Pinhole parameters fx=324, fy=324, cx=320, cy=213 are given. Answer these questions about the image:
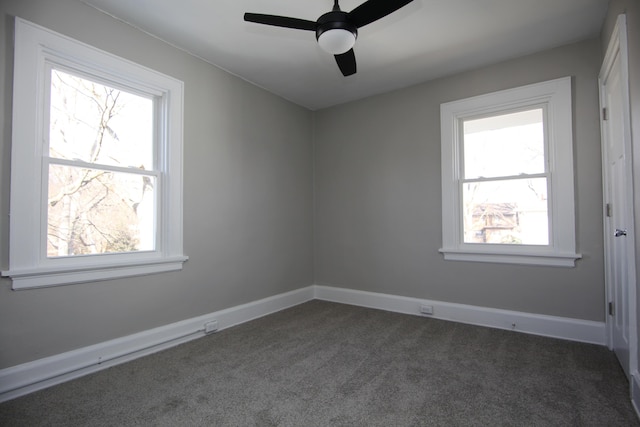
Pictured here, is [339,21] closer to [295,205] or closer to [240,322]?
[295,205]

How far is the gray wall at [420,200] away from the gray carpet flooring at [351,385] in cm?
49

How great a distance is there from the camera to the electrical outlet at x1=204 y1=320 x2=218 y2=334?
307 centimetres

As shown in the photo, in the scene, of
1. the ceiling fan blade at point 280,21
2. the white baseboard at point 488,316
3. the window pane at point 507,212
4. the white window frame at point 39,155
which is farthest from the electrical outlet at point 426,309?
the ceiling fan blade at point 280,21

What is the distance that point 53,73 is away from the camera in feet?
7.51

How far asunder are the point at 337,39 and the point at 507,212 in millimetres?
2431

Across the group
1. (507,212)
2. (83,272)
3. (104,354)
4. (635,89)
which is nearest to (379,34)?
(635,89)

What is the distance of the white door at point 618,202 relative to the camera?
194 centimetres

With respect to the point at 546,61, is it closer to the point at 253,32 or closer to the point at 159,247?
the point at 253,32

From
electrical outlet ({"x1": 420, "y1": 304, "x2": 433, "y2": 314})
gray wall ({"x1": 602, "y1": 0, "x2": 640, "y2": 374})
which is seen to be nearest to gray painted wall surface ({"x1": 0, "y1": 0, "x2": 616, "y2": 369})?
electrical outlet ({"x1": 420, "y1": 304, "x2": 433, "y2": 314})

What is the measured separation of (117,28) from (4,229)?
5.50 feet

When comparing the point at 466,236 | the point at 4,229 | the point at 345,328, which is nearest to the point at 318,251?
the point at 345,328

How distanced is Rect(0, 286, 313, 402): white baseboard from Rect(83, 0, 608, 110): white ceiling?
8.22 feet

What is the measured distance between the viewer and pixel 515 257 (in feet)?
10.3

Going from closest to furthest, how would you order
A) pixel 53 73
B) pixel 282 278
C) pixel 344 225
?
pixel 53 73 → pixel 282 278 → pixel 344 225
